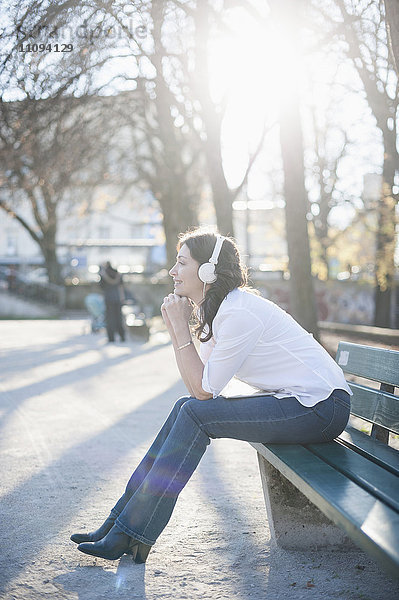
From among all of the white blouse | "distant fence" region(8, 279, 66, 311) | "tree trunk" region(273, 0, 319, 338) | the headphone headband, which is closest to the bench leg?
the white blouse

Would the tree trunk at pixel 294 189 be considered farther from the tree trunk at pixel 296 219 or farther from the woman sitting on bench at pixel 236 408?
the woman sitting on bench at pixel 236 408

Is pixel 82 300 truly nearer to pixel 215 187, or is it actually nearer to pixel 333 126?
pixel 333 126

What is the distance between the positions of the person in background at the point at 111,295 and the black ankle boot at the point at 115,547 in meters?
13.4

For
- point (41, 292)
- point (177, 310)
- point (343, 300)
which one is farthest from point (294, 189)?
point (41, 292)

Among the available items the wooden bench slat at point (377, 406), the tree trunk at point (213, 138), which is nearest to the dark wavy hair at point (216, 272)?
the wooden bench slat at point (377, 406)

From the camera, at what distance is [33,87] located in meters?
10.1

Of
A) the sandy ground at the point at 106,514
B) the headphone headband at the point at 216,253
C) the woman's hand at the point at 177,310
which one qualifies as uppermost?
the headphone headband at the point at 216,253

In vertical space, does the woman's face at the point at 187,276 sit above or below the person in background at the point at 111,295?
above

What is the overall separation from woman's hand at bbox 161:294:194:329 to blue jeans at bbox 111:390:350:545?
1.74 feet

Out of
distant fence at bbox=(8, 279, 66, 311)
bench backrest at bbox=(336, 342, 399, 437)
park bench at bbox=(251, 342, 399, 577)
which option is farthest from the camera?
distant fence at bbox=(8, 279, 66, 311)

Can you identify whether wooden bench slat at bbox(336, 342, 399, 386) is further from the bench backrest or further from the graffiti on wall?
the graffiti on wall

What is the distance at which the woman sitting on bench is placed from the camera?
3600 millimetres

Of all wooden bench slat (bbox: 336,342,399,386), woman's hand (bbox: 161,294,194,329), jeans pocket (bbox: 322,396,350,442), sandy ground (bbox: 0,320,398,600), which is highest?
woman's hand (bbox: 161,294,194,329)

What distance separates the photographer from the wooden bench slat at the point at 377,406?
400cm
